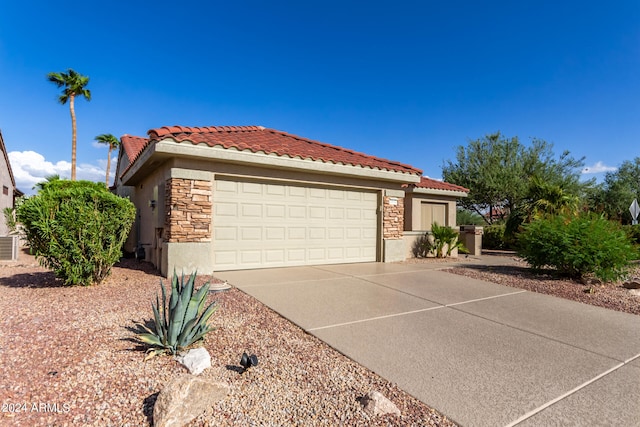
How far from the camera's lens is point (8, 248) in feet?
37.2

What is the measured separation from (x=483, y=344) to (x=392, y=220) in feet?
23.4

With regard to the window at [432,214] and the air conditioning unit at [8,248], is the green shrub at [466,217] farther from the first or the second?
the air conditioning unit at [8,248]

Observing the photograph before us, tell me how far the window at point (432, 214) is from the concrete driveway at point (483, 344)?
27.8 ft

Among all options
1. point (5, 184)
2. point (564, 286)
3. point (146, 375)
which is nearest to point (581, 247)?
point (564, 286)

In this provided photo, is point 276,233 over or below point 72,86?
below

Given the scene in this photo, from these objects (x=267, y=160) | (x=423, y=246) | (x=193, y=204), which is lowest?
(x=423, y=246)

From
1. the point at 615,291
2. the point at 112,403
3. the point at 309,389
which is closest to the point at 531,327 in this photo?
the point at 309,389

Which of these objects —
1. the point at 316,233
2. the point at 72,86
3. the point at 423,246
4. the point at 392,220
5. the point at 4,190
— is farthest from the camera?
the point at 72,86

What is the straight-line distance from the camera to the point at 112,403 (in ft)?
8.08

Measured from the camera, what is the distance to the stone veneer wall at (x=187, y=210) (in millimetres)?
7352

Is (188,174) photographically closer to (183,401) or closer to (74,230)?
(74,230)

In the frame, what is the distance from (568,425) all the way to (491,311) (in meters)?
3.00

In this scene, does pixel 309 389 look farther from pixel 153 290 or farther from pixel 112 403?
pixel 153 290

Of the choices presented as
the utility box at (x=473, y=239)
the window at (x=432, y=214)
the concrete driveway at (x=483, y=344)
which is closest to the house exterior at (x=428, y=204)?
the window at (x=432, y=214)
